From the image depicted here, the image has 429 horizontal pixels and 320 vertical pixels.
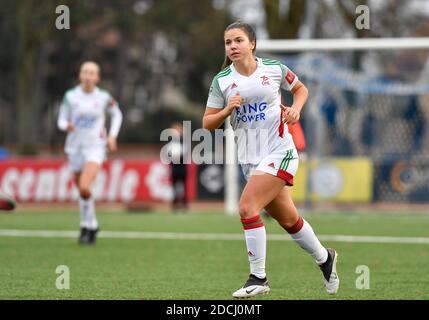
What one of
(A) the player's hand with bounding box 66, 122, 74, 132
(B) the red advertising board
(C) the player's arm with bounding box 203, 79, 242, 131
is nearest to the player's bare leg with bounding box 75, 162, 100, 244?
(A) the player's hand with bounding box 66, 122, 74, 132

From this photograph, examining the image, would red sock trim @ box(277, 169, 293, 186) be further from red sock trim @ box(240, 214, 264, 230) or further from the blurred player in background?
the blurred player in background

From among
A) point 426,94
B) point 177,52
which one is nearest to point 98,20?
point 177,52

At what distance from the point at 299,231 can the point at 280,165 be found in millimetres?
634

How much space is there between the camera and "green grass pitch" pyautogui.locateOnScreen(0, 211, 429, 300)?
875 cm

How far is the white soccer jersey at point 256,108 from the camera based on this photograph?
8.34 m

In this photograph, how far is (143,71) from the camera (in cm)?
5488

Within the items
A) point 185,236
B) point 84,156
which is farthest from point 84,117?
point 185,236

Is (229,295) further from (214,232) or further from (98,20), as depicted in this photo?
(98,20)

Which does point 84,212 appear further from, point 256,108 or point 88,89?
point 256,108

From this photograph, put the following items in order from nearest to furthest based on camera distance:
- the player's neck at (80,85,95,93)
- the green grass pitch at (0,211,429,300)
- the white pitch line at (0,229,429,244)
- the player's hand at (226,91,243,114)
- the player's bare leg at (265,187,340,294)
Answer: the player's hand at (226,91,243,114)
the player's bare leg at (265,187,340,294)
the green grass pitch at (0,211,429,300)
the player's neck at (80,85,95,93)
the white pitch line at (0,229,429,244)

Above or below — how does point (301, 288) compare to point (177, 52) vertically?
below

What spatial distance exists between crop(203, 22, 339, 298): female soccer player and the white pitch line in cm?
626

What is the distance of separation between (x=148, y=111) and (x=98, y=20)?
6.78m

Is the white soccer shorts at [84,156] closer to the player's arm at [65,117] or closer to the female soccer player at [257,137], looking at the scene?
the player's arm at [65,117]
